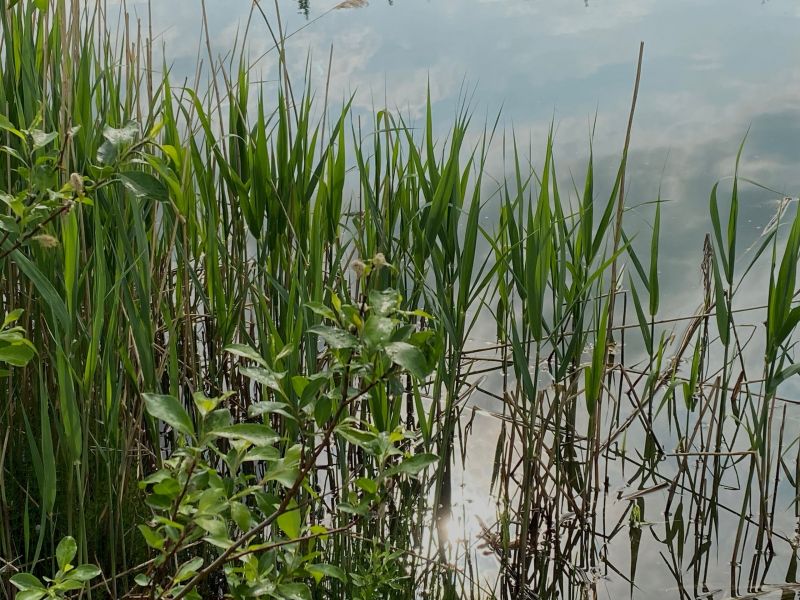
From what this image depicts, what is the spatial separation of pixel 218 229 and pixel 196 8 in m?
3.62

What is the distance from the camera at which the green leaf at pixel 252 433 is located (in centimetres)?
93

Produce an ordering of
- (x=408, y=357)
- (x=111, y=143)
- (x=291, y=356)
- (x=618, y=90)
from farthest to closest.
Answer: (x=618, y=90) < (x=291, y=356) < (x=111, y=143) < (x=408, y=357)

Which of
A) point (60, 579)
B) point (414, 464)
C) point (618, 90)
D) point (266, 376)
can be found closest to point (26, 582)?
point (60, 579)

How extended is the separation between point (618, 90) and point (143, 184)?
340 centimetres

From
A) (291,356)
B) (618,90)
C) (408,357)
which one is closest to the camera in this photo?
(408,357)

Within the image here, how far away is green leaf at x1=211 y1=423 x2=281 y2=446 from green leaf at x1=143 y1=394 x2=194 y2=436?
32 millimetres

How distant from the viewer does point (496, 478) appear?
7.03 ft

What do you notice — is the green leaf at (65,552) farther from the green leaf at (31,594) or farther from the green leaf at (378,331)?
the green leaf at (378,331)

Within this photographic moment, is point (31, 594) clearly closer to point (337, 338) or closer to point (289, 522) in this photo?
point (289, 522)

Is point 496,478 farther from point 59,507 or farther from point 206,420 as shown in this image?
point 206,420

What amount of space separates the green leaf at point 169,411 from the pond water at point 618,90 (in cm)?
117

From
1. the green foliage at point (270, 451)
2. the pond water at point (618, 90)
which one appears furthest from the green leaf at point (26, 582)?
the pond water at point (618, 90)

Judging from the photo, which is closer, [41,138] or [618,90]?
[41,138]

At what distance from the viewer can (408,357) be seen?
0.89m
